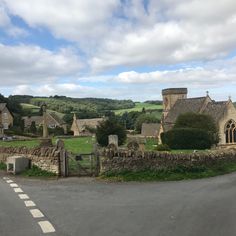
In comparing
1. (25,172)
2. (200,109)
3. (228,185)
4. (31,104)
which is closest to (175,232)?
(228,185)

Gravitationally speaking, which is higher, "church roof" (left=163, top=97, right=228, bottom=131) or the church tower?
the church tower

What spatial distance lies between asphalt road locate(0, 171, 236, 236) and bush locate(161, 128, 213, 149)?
26.0m

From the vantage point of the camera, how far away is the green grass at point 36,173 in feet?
62.4

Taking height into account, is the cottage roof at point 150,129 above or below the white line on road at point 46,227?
above

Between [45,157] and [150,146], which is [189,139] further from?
[45,157]

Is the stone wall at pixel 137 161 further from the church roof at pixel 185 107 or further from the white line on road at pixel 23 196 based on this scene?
the church roof at pixel 185 107

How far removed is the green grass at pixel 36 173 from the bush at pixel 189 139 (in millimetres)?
24788

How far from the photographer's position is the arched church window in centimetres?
6994

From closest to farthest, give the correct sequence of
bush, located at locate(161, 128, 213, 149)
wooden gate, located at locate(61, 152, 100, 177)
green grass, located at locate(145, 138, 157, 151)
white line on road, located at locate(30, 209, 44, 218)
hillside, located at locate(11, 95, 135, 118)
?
white line on road, located at locate(30, 209, 44, 218) → wooden gate, located at locate(61, 152, 100, 177) → green grass, located at locate(145, 138, 157, 151) → bush, located at locate(161, 128, 213, 149) → hillside, located at locate(11, 95, 135, 118)

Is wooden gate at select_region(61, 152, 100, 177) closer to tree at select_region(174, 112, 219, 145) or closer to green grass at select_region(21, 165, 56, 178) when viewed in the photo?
green grass at select_region(21, 165, 56, 178)

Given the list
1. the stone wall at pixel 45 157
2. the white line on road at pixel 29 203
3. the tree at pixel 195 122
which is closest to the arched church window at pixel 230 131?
the tree at pixel 195 122

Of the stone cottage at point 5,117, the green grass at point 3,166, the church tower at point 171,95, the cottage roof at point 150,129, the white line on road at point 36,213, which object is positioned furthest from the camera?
the stone cottage at point 5,117

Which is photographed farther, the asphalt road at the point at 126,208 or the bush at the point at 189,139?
the bush at the point at 189,139

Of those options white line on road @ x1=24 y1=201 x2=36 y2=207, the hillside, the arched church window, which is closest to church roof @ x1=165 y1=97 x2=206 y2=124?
the arched church window
